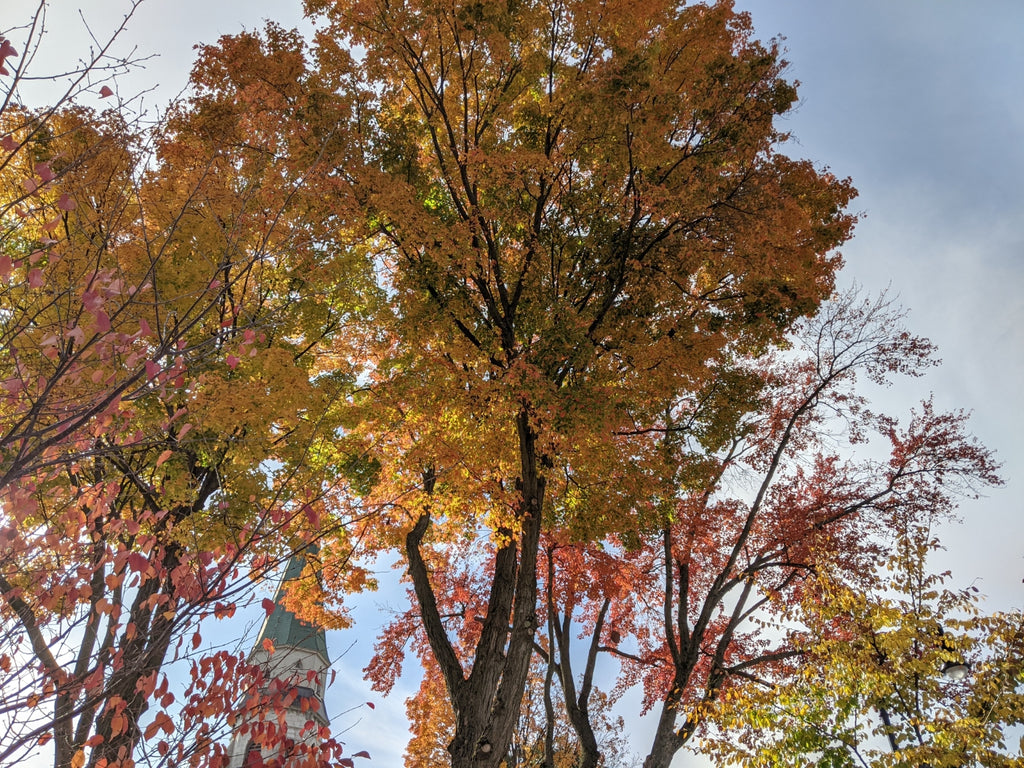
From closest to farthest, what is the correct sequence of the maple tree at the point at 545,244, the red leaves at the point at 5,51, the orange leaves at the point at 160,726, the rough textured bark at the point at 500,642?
the red leaves at the point at 5,51
the orange leaves at the point at 160,726
the rough textured bark at the point at 500,642
the maple tree at the point at 545,244

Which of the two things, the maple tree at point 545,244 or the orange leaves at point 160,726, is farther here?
the maple tree at point 545,244

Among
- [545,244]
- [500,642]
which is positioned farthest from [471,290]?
[500,642]

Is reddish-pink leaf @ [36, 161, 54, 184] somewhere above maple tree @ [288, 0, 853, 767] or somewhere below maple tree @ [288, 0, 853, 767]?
below

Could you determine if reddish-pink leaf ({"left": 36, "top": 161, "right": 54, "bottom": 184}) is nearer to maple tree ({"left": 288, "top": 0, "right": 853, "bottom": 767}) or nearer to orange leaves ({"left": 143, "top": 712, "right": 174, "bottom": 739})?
orange leaves ({"left": 143, "top": 712, "right": 174, "bottom": 739})

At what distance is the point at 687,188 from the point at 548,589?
761 centimetres

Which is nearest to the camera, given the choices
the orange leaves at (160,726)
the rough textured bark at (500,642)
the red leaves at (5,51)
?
the red leaves at (5,51)

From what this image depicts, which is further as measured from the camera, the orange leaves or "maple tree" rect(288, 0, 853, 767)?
"maple tree" rect(288, 0, 853, 767)

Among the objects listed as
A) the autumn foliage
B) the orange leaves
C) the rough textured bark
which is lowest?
the orange leaves

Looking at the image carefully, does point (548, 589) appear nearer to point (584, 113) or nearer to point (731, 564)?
point (731, 564)

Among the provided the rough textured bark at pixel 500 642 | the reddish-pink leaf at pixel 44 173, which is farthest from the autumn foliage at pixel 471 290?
the reddish-pink leaf at pixel 44 173

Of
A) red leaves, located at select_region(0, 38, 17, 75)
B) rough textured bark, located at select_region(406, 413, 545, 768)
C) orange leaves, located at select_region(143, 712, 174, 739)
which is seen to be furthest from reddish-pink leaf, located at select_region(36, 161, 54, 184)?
rough textured bark, located at select_region(406, 413, 545, 768)

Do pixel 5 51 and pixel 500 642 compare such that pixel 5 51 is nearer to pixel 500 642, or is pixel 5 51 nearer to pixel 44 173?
pixel 44 173

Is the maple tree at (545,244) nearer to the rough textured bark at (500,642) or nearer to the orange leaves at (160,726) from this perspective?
the rough textured bark at (500,642)

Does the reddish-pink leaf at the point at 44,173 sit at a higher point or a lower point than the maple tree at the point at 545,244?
lower
